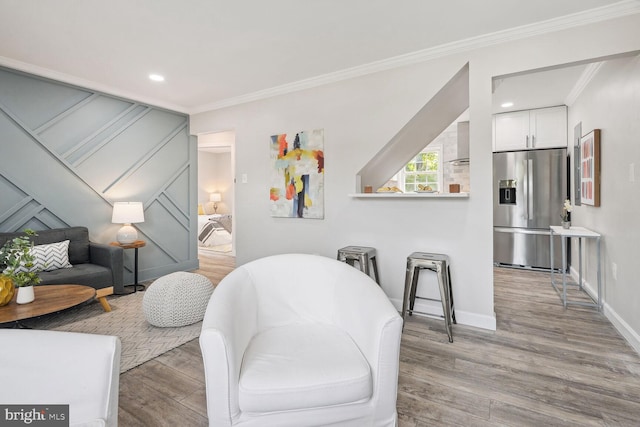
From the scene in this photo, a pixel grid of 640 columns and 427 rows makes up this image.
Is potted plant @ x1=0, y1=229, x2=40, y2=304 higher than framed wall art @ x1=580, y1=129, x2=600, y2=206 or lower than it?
lower

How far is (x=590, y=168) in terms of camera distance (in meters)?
3.37

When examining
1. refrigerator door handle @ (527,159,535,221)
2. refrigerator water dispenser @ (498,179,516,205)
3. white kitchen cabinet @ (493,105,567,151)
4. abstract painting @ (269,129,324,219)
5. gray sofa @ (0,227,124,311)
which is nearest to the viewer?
gray sofa @ (0,227,124,311)

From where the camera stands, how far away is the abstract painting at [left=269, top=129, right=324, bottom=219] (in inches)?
141

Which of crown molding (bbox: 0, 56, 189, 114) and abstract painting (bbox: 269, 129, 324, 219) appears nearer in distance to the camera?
crown molding (bbox: 0, 56, 189, 114)

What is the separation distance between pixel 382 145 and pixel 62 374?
286 centimetres

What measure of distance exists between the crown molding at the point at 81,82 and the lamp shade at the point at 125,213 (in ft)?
4.46

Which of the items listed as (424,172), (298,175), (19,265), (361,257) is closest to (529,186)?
(424,172)

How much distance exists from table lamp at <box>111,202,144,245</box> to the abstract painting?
1632mm

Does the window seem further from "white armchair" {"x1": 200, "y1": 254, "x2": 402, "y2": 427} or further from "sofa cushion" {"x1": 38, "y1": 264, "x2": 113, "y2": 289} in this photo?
"sofa cushion" {"x1": 38, "y1": 264, "x2": 113, "y2": 289}

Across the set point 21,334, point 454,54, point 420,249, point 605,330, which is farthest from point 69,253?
point 605,330

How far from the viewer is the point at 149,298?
279 centimetres

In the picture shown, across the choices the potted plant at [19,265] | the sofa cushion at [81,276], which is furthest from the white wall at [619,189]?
the sofa cushion at [81,276]

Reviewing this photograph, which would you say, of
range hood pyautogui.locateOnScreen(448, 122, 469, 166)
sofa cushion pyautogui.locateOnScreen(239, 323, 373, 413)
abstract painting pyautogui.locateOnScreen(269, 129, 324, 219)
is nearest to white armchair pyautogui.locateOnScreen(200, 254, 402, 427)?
sofa cushion pyautogui.locateOnScreen(239, 323, 373, 413)

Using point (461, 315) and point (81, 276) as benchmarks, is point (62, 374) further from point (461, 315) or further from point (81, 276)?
point (461, 315)
